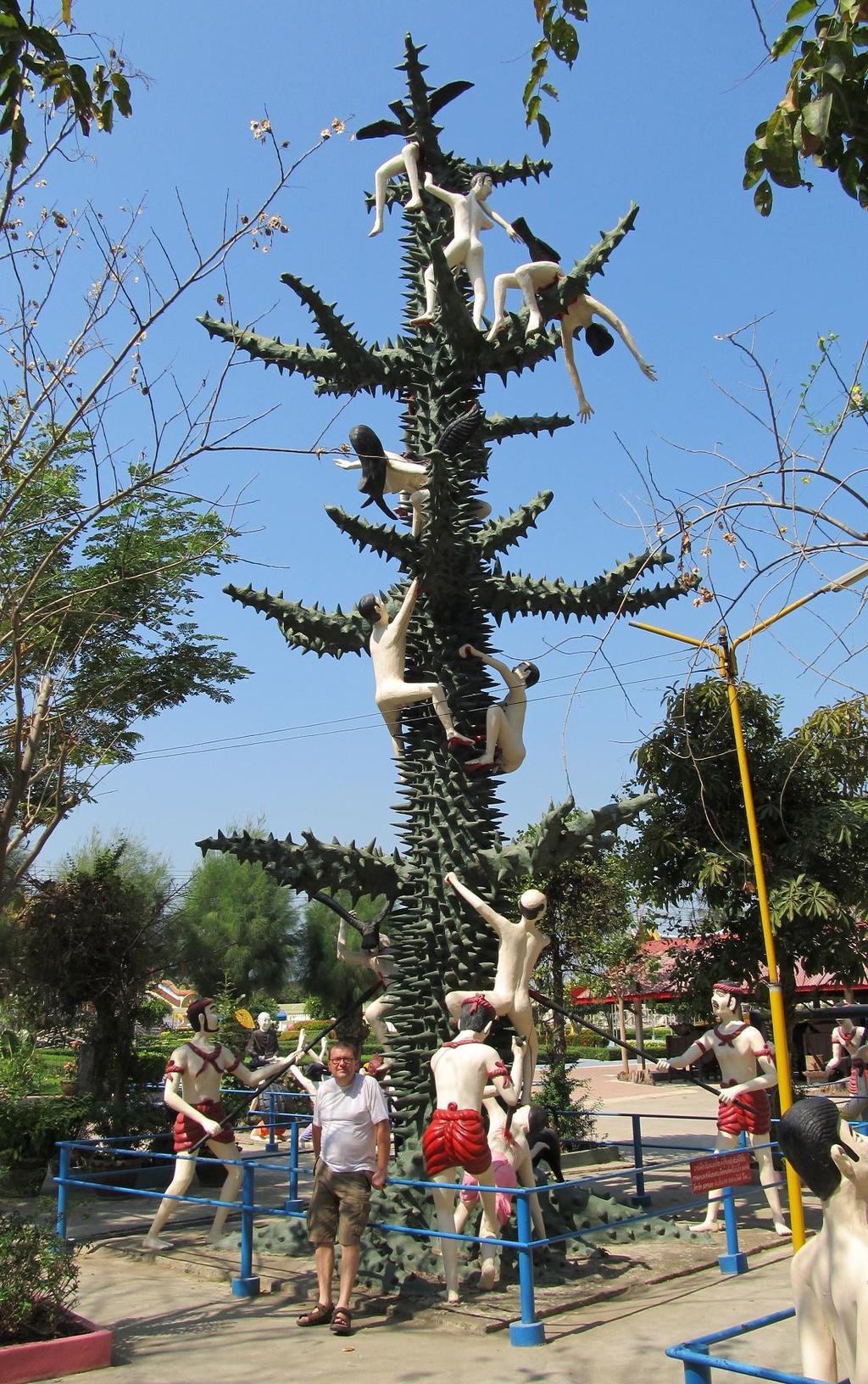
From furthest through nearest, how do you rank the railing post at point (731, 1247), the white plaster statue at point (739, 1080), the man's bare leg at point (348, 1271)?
the white plaster statue at point (739, 1080) < the railing post at point (731, 1247) < the man's bare leg at point (348, 1271)

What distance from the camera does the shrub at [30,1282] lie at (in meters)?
5.60

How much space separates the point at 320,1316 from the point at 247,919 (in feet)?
94.8

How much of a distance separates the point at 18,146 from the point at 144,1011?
42.9ft

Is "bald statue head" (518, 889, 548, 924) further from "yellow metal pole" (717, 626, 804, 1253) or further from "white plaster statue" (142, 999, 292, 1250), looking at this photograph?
"white plaster statue" (142, 999, 292, 1250)

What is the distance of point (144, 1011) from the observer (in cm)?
1540

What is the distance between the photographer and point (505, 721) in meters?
9.48

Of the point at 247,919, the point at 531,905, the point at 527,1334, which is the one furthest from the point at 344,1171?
the point at 247,919

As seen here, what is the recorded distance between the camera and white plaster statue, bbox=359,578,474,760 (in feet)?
29.5

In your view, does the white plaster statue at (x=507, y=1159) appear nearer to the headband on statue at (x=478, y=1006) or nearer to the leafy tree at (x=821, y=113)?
the headband on statue at (x=478, y=1006)

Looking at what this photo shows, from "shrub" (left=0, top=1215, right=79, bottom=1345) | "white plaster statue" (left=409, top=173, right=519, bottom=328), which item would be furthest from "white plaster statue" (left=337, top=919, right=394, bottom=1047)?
"white plaster statue" (left=409, top=173, right=519, bottom=328)

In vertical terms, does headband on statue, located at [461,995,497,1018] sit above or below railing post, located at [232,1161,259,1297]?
above

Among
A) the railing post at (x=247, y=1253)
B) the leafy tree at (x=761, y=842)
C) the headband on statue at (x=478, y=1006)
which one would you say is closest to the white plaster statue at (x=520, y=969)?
the headband on statue at (x=478, y=1006)

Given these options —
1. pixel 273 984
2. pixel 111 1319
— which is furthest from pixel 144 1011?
pixel 273 984

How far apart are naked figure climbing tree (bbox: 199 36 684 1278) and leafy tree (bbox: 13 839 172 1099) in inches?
241
